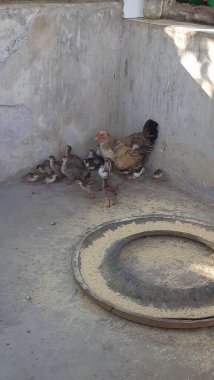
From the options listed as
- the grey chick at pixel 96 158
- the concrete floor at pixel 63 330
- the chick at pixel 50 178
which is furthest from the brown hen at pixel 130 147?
A: the concrete floor at pixel 63 330

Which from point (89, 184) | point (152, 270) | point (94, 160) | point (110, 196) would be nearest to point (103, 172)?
point (89, 184)

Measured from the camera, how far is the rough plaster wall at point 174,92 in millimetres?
7004

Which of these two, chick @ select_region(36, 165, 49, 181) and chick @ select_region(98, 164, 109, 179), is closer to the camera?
chick @ select_region(98, 164, 109, 179)

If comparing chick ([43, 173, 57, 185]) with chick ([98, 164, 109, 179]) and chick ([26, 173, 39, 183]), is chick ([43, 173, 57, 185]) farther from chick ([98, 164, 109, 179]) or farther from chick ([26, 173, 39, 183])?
chick ([98, 164, 109, 179])

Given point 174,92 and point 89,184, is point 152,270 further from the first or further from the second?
point 174,92

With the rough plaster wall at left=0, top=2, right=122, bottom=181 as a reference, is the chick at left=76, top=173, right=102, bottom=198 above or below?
below

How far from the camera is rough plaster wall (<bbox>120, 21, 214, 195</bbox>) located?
7004 mm

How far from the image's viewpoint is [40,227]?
6461 mm

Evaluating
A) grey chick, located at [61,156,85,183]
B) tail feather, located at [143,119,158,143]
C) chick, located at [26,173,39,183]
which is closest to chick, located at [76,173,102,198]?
grey chick, located at [61,156,85,183]

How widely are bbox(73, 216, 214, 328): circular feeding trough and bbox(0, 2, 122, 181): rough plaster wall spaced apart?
2106 millimetres

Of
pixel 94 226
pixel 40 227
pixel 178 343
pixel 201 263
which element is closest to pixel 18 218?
pixel 40 227

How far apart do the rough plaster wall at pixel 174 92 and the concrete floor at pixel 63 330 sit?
1.10 meters

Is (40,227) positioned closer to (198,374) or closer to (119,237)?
(119,237)

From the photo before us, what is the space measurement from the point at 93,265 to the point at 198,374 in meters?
1.72
